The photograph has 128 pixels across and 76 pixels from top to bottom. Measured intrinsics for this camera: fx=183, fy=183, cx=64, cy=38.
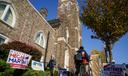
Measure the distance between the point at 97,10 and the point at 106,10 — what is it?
103cm

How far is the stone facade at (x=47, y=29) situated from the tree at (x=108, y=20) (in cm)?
534

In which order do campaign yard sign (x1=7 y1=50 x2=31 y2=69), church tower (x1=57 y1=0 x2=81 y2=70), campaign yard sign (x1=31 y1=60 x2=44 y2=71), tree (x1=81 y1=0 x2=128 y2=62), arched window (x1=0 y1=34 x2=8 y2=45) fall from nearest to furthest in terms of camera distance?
campaign yard sign (x1=7 y1=50 x2=31 y2=69)
campaign yard sign (x1=31 y1=60 x2=44 y2=71)
arched window (x1=0 y1=34 x2=8 y2=45)
tree (x1=81 y1=0 x2=128 y2=62)
church tower (x1=57 y1=0 x2=81 y2=70)

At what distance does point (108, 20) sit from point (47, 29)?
7.60 m

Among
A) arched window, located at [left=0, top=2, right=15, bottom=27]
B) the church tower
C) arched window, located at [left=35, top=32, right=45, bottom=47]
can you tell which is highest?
the church tower

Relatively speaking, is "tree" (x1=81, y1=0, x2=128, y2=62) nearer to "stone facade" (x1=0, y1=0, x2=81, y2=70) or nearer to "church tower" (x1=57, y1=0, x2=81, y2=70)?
"stone facade" (x1=0, y1=0, x2=81, y2=70)

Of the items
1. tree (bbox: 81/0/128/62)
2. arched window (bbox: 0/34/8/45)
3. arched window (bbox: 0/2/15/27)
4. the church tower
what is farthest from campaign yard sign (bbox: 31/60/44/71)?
the church tower

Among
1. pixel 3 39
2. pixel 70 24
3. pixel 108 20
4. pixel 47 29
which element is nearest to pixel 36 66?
pixel 3 39

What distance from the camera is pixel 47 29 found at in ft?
69.5

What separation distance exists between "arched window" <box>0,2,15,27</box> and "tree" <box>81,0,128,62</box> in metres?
7.43

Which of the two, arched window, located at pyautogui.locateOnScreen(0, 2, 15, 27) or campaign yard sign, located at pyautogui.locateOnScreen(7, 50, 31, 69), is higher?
arched window, located at pyautogui.locateOnScreen(0, 2, 15, 27)

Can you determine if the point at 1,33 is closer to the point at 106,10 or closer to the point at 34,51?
the point at 34,51

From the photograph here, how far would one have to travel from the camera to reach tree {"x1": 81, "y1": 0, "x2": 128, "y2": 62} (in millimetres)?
16250

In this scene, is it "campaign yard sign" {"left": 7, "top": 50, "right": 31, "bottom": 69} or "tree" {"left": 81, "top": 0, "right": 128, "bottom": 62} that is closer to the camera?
"campaign yard sign" {"left": 7, "top": 50, "right": 31, "bottom": 69}

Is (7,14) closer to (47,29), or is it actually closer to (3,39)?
(3,39)
